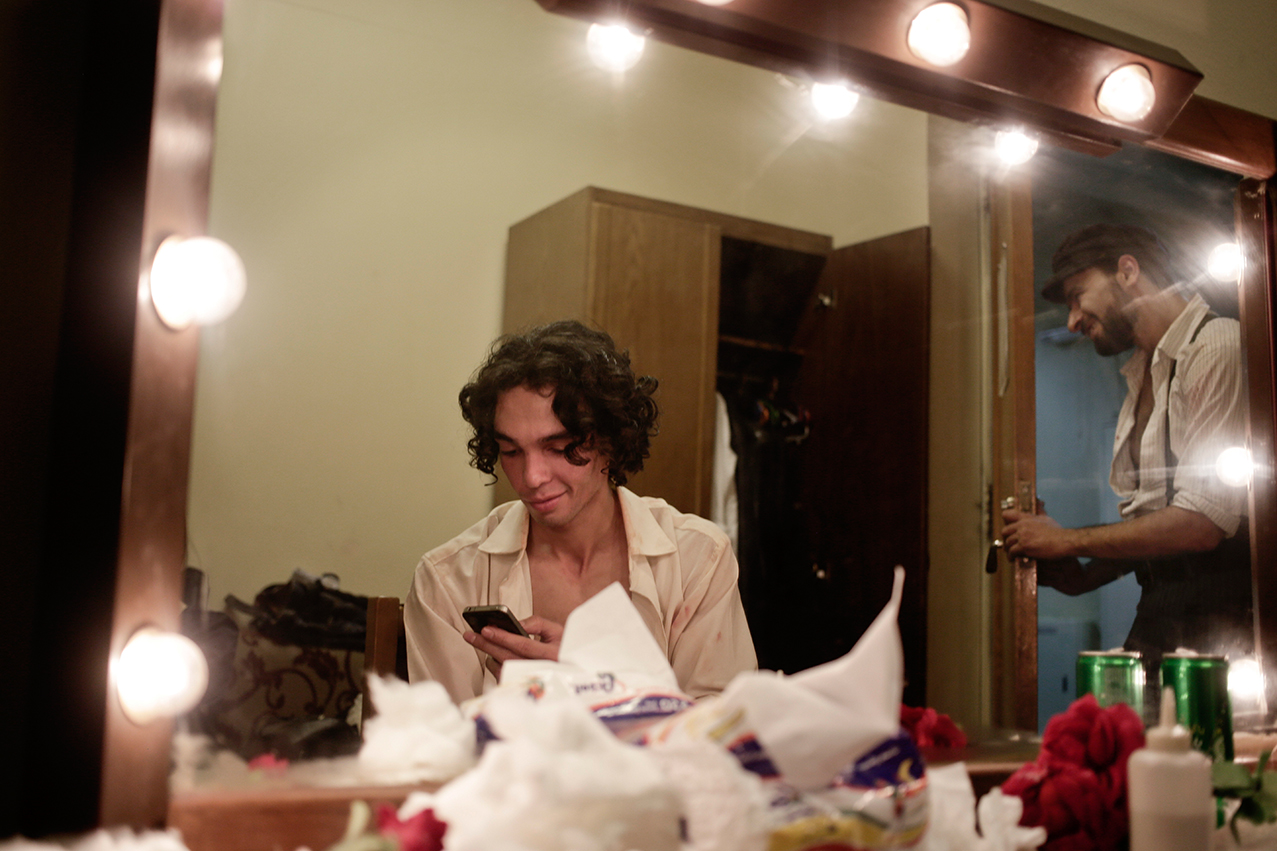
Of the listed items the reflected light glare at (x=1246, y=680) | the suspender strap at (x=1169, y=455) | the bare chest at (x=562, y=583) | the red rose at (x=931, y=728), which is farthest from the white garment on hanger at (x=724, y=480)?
the reflected light glare at (x=1246, y=680)

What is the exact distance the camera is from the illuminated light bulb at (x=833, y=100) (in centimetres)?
96

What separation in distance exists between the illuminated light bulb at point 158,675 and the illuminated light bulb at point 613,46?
0.59m

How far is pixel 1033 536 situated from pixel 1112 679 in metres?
0.16

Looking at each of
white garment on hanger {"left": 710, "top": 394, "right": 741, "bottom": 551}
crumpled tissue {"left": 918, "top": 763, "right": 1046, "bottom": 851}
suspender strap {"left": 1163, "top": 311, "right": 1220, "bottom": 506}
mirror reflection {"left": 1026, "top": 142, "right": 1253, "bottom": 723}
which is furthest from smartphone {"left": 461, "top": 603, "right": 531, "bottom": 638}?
suspender strap {"left": 1163, "top": 311, "right": 1220, "bottom": 506}

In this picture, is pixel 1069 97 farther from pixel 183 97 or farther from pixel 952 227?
pixel 183 97

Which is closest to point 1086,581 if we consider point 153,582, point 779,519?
point 779,519

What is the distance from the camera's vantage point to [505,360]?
30.5 inches

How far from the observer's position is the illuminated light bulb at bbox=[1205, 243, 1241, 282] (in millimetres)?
1213

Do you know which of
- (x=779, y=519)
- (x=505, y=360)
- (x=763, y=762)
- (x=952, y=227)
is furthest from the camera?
(x=952, y=227)

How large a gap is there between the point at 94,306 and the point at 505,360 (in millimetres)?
292

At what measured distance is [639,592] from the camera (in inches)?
32.1

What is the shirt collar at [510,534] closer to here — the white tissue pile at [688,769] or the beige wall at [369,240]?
the beige wall at [369,240]

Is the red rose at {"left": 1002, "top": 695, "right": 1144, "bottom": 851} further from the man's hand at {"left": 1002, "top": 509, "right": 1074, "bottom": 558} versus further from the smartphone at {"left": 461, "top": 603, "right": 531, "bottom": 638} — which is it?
the smartphone at {"left": 461, "top": 603, "right": 531, "bottom": 638}

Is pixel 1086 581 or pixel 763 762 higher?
pixel 1086 581
